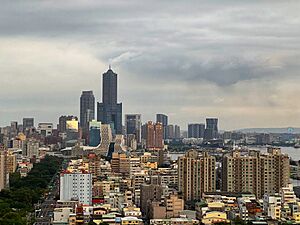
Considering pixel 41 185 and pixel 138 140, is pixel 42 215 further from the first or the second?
pixel 138 140

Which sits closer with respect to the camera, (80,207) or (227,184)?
(80,207)

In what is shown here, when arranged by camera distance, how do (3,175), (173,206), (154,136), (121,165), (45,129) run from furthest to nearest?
(45,129)
(154,136)
(121,165)
(3,175)
(173,206)

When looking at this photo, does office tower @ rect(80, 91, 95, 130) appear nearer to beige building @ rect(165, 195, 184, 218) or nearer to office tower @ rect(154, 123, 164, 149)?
office tower @ rect(154, 123, 164, 149)

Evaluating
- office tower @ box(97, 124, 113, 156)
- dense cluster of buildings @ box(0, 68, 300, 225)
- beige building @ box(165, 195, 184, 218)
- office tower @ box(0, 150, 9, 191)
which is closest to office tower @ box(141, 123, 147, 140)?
office tower @ box(97, 124, 113, 156)

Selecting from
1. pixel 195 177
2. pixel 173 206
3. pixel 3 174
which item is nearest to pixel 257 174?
pixel 195 177

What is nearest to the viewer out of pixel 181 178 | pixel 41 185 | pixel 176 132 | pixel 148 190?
pixel 148 190

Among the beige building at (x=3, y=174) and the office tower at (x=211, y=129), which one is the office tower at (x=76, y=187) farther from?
the office tower at (x=211, y=129)

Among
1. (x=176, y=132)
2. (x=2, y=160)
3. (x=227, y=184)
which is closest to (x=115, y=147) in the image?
(x=2, y=160)

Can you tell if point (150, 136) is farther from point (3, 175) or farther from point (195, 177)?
point (195, 177)
